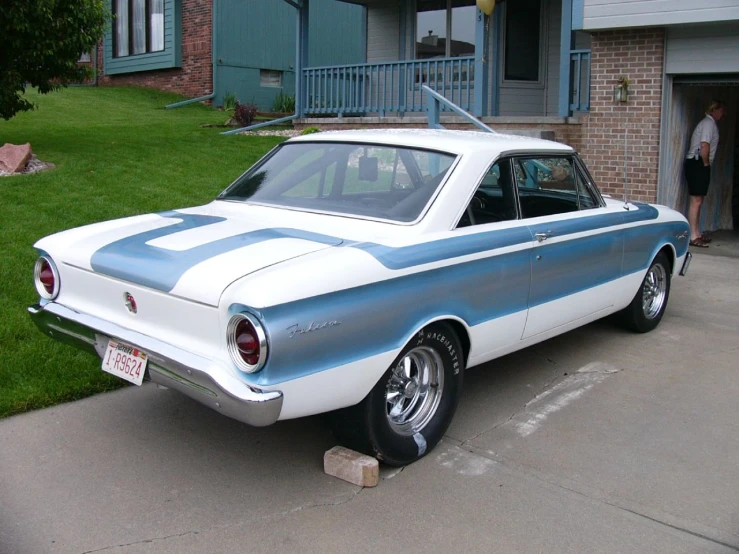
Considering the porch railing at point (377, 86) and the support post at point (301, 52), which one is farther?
the support post at point (301, 52)

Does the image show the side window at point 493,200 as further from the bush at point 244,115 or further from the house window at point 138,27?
the house window at point 138,27

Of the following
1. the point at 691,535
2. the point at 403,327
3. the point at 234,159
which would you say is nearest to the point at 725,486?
the point at 691,535

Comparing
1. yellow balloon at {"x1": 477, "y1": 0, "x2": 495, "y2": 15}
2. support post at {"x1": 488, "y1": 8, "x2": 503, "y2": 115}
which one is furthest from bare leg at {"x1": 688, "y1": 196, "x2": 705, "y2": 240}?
support post at {"x1": 488, "y1": 8, "x2": 503, "y2": 115}

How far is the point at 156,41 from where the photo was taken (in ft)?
71.8

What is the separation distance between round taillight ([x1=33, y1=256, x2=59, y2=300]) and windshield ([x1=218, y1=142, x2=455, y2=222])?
119cm

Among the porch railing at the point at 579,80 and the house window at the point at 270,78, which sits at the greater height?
the house window at the point at 270,78

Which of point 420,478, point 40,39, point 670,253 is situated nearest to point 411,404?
point 420,478

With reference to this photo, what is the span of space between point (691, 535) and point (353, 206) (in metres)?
2.36

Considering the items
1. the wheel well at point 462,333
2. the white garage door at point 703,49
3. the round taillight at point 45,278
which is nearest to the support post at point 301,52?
the white garage door at point 703,49

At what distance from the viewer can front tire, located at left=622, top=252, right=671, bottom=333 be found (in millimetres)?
6461

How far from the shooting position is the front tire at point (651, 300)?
6.46 meters

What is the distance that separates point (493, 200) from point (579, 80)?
7853mm

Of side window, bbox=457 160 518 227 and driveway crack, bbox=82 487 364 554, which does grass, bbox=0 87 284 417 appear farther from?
side window, bbox=457 160 518 227

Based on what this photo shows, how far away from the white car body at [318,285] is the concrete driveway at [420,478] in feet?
1.64
